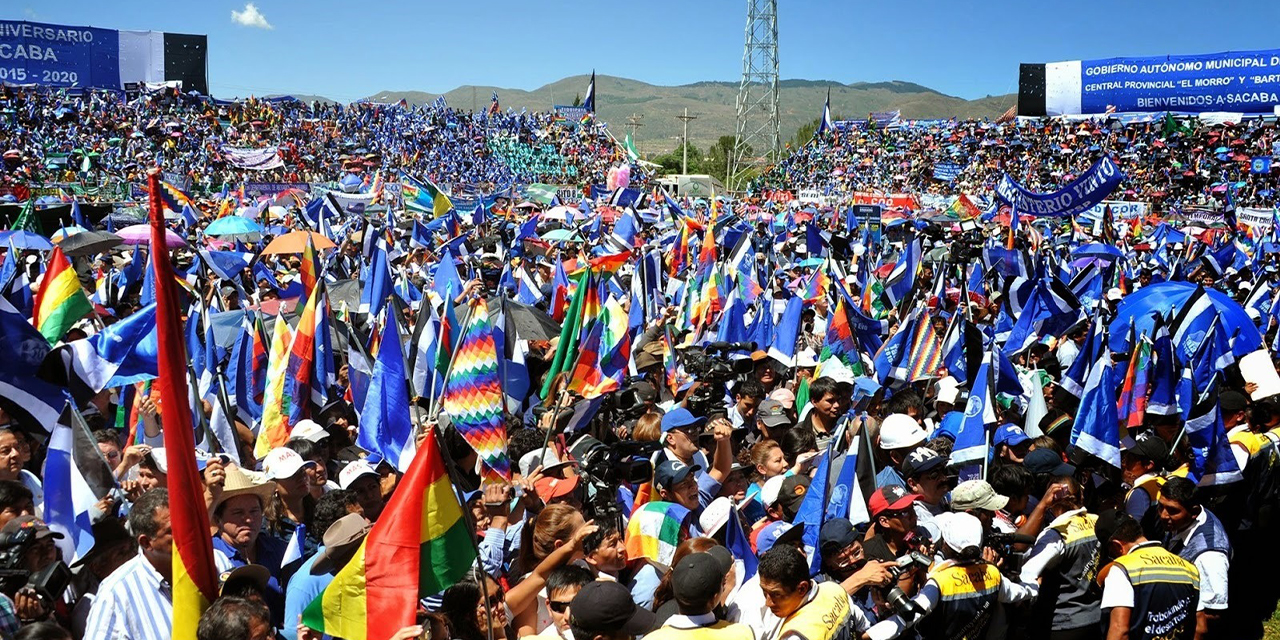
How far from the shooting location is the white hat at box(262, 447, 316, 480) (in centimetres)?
479

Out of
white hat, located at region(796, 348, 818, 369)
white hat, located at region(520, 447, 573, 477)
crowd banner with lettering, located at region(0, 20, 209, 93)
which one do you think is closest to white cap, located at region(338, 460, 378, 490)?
white hat, located at region(520, 447, 573, 477)

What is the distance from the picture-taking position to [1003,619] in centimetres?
437

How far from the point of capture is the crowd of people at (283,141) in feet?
121

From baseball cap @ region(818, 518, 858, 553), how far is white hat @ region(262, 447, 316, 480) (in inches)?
98.2

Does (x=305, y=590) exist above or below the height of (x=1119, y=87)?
below

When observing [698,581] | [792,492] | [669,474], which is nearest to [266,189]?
[669,474]

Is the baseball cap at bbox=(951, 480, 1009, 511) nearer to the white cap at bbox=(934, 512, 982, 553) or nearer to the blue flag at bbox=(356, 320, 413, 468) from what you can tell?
the white cap at bbox=(934, 512, 982, 553)

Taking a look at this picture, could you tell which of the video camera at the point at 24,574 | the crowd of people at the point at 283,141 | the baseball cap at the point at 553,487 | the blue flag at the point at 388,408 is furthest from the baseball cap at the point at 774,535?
the crowd of people at the point at 283,141

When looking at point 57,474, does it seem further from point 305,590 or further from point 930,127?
point 930,127

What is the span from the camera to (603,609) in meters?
3.29

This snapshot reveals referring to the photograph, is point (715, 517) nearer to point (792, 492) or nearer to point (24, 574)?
point (792, 492)

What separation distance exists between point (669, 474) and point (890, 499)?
1.05m

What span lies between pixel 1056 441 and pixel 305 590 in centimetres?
499

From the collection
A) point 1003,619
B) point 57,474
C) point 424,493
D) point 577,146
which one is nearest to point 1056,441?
point 1003,619
